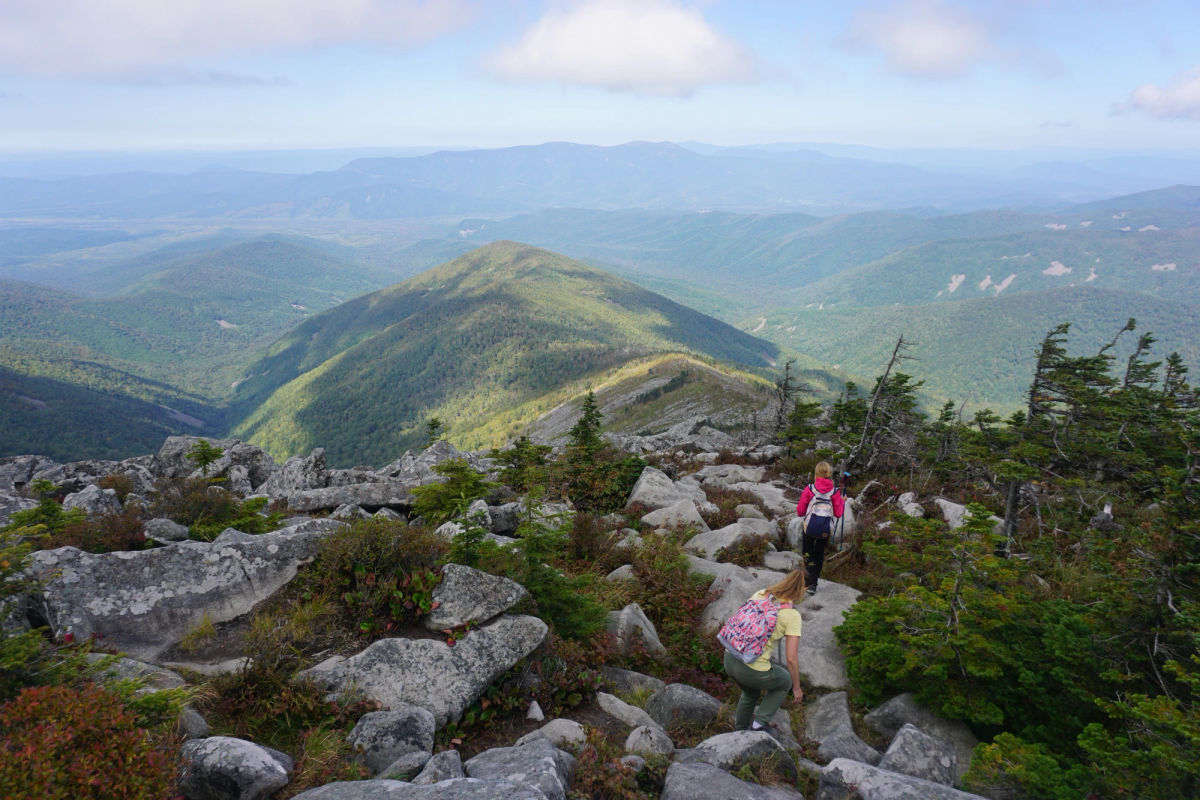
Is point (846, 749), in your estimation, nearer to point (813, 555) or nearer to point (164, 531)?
Result: point (813, 555)

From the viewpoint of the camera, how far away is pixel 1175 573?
6305mm

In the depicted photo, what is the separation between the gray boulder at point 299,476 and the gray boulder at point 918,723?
21.5 metres

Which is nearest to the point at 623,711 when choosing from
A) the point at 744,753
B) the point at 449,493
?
the point at 744,753

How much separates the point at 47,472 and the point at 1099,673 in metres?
36.2

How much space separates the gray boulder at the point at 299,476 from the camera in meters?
23.0

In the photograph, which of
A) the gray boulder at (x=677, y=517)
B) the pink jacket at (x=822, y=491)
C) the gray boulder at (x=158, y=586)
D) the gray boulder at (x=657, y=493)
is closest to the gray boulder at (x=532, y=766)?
the gray boulder at (x=158, y=586)

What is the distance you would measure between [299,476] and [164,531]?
12.5 metres

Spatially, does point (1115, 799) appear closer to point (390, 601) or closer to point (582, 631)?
point (582, 631)

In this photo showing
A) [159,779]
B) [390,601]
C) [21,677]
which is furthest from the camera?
[390,601]

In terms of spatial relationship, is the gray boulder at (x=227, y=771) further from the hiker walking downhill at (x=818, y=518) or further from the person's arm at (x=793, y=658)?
the hiker walking downhill at (x=818, y=518)

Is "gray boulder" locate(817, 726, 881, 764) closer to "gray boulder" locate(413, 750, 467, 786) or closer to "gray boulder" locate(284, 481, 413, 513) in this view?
"gray boulder" locate(413, 750, 467, 786)

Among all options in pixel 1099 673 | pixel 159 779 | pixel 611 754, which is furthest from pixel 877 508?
pixel 159 779

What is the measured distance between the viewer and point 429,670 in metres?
7.27

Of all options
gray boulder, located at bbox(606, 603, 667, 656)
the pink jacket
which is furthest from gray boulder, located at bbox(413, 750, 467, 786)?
the pink jacket
